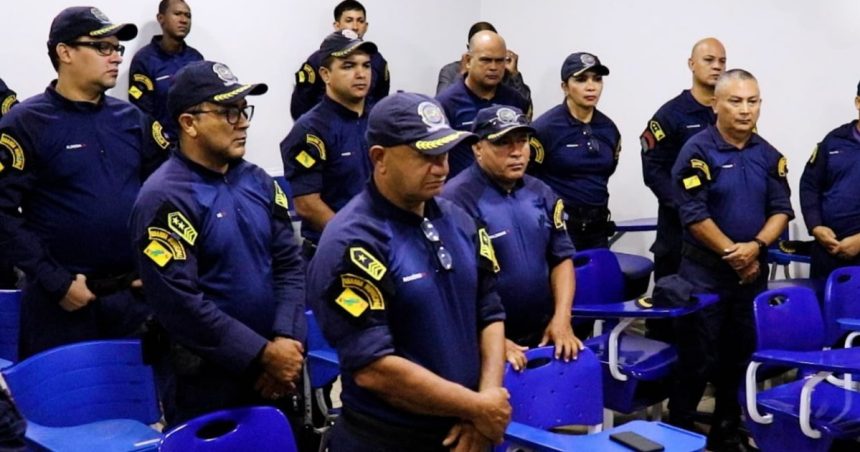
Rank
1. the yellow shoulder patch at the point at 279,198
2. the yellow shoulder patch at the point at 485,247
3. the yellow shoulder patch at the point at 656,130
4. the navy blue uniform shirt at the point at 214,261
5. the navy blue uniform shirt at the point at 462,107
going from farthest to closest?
the yellow shoulder patch at the point at 656,130 < the navy blue uniform shirt at the point at 462,107 < the yellow shoulder patch at the point at 279,198 < the navy blue uniform shirt at the point at 214,261 < the yellow shoulder patch at the point at 485,247

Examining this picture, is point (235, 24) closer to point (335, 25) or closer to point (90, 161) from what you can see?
point (335, 25)

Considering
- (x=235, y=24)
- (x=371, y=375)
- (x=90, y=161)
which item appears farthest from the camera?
(x=235, y=24)

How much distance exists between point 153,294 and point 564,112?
2393 mm

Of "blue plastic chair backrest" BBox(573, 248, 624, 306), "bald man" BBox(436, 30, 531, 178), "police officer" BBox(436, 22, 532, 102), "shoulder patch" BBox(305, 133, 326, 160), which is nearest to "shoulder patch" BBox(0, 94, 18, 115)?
"shoulder patch" BBox(305, 133, 326, 160)

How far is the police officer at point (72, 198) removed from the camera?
9.75 ft

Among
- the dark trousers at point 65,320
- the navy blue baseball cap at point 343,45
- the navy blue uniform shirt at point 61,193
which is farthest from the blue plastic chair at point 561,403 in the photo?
the navy blue baseball cap at point 343,45

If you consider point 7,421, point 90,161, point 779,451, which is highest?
point 90,161

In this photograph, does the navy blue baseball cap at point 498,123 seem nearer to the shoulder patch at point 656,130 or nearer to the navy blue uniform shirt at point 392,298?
the navy blue uniform shirt at point 392,298

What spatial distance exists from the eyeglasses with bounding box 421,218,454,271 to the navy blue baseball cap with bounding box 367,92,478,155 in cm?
18

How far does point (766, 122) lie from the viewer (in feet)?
17.6

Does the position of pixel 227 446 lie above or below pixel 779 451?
above

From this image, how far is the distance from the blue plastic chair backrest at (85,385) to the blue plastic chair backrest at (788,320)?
194cm

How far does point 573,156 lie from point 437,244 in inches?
89.4

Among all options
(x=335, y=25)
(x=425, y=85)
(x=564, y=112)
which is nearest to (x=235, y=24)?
(x=335, y=25)
